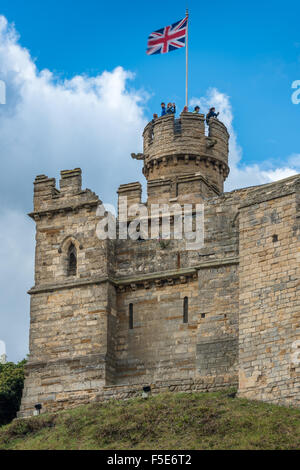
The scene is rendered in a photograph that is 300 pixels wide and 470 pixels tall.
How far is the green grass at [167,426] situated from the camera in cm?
2962

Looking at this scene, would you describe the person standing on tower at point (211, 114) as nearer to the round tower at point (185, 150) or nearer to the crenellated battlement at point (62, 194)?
the round tower at point (185, 150)

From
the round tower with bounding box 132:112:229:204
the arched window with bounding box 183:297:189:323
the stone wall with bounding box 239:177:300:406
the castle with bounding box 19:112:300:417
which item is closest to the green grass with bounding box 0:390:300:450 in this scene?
the stone wall with bounding box 239:177:300:406

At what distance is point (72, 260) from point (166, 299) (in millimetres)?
3579

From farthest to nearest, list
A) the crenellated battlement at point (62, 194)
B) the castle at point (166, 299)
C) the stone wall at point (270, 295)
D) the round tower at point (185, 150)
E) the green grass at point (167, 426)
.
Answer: the round tower at point (185, 150)
the crenellated battlement at point (62, 194)
the castle at point (166, 299)
the stone wall at point (270, 295)
the green grass at point (167, 426)

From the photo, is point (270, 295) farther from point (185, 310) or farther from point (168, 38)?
point (168, 38)

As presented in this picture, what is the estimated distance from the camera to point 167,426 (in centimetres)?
3131

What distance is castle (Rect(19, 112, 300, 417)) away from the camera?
32719mm

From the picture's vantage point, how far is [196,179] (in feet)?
128

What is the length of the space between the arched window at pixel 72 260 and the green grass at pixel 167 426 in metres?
5.25

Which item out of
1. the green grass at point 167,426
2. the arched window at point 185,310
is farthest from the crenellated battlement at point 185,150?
the green grass at point 167,426

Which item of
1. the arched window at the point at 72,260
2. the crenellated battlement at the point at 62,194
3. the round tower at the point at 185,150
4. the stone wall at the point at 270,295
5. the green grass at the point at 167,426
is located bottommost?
the green grass at the point at 167,426

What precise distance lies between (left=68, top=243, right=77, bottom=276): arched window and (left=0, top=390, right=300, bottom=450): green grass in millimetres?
5252

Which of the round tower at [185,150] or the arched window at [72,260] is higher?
the round tower at [185,150]
